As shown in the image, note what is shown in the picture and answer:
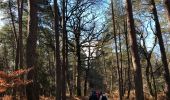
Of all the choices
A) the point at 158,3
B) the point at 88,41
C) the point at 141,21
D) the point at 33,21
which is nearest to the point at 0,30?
the point at 88,41

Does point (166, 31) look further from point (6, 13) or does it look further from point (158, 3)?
point (6, 13)

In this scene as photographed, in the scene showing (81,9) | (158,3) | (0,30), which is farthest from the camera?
(0,30)

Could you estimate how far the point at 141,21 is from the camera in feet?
135

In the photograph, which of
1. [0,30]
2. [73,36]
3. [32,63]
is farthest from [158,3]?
[0,30]

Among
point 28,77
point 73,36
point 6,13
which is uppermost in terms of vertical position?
point 6,13

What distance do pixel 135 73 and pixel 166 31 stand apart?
26654 millimetres

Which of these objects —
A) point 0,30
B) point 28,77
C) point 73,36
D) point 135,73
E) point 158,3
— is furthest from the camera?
point 0,30

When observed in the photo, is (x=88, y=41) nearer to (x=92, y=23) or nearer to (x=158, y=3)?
(x=92, y=23)

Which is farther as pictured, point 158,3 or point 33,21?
point 158,3

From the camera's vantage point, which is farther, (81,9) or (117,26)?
(117,26)

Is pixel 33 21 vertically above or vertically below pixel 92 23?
below

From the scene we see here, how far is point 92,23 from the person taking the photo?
40031 millimetres

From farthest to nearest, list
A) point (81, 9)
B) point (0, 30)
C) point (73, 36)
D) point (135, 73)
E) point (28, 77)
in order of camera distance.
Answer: point (0, 30) → point (73, 36) → point (81, 9) → point (135, 73) → point (28, 77)

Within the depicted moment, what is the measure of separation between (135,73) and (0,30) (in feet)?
119
